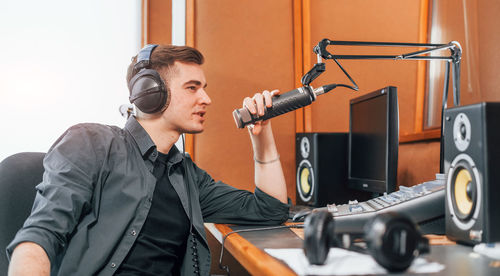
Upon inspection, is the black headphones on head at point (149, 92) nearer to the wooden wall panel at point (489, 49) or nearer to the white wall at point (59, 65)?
the white wall at point (59, 65)

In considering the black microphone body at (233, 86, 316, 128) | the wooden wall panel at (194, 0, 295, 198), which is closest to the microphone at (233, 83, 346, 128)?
the black microphone body at (233, 86, 316, 128)

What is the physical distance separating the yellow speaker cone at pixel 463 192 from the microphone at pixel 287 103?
471 mm

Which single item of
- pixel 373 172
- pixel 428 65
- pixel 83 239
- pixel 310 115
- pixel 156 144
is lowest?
pixel 83 239

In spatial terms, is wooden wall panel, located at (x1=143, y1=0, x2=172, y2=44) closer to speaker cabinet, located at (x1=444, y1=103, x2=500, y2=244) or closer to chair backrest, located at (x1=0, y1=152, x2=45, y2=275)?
chair backrest, located at (x1=0, y1=152, x2=45, y2=275)

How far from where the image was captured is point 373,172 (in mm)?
1600

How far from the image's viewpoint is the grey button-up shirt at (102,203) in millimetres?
1010

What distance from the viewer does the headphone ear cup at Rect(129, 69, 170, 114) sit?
137 centimetres

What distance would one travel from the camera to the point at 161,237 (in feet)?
4.09

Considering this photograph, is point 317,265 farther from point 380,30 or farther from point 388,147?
point 380,30

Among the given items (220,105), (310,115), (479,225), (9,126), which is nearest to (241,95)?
(220,105)

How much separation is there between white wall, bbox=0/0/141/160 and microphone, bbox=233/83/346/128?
124 cm

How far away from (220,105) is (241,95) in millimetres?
121

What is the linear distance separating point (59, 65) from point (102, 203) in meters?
1.40

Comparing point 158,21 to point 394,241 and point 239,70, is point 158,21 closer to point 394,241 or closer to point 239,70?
point 239,70
